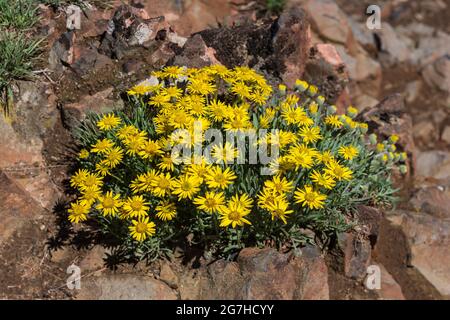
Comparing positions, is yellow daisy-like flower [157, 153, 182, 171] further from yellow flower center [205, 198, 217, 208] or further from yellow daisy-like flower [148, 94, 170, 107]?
yellow daisy-like flower [148, 94, 170, 107]

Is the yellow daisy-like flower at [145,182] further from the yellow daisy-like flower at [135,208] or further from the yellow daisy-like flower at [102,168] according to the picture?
the yellow daisy-like flower at [102,168]

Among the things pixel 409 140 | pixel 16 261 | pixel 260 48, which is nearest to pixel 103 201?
pixel 16 261

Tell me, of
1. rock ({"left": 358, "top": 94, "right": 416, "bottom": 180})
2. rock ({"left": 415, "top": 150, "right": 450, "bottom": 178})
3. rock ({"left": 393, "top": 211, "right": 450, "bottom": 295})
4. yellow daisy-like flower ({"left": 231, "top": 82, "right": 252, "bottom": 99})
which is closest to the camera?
yellow daisy-like flower ({"left": 231, "top": 82, "right": 252, "bottom": 99})

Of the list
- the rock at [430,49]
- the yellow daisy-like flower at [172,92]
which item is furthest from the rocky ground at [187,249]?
the rock at [430,49]

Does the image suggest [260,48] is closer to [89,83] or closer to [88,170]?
[89,83]

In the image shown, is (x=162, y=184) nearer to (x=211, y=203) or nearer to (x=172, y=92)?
(x=211, y=203)

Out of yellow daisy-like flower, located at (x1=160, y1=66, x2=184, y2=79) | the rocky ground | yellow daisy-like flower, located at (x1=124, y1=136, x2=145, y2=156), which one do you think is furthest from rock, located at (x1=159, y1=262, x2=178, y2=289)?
yellow daisy-like flower, located at (x1=160, y1=66, x2=184, y2=79)

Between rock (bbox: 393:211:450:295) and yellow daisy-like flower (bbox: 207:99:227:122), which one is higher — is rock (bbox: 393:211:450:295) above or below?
below
